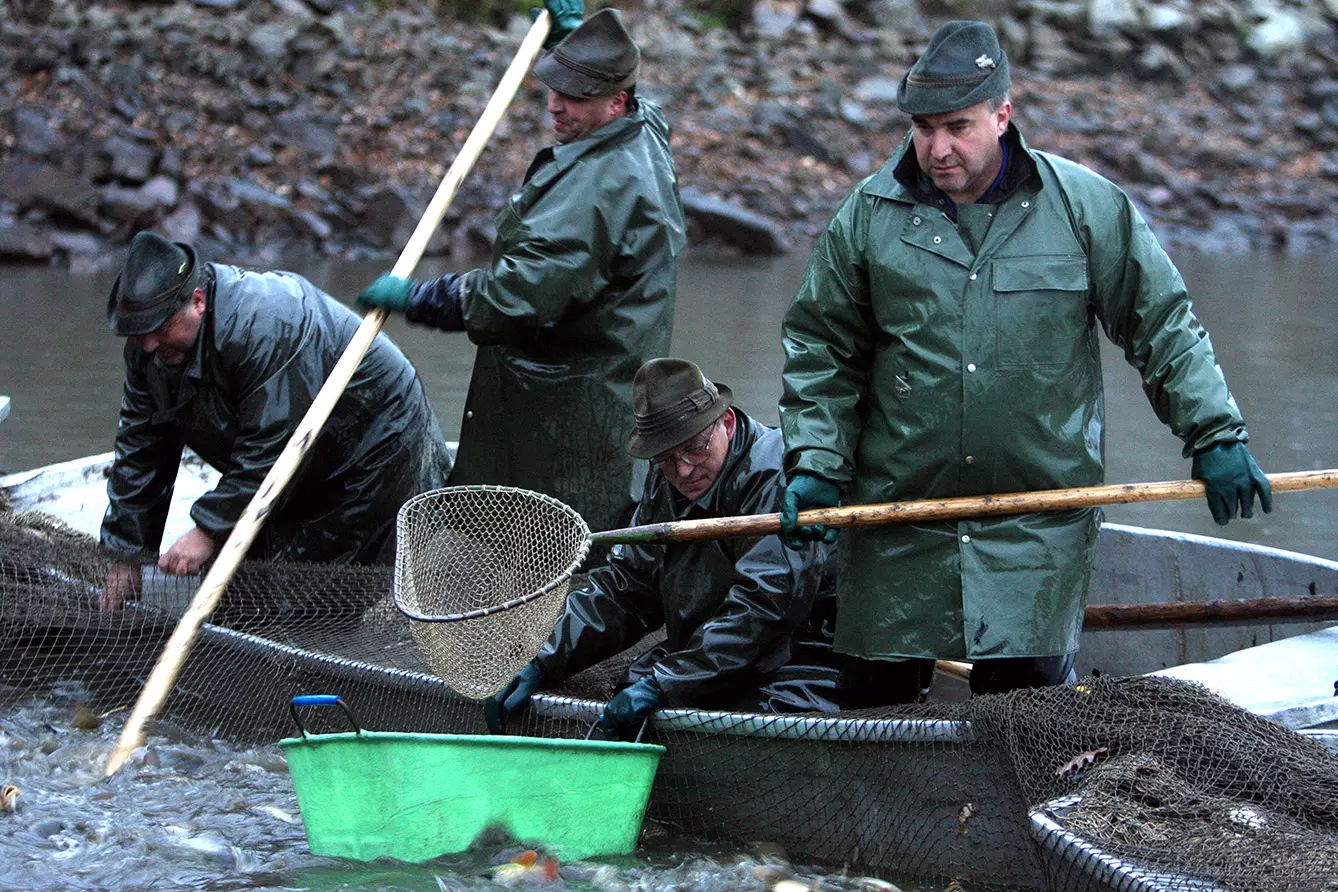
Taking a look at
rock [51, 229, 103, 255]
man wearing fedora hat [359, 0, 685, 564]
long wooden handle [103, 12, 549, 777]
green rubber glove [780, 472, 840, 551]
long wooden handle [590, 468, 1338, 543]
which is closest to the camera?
long wooden handle [590, 468, 1338, 543]

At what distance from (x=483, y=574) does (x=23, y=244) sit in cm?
1310

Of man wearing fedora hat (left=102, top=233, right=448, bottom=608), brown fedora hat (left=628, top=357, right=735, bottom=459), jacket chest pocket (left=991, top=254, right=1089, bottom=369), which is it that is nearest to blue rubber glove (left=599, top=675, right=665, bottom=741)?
brown fedora hat (left=628, top=357, right=735, bottom=459)

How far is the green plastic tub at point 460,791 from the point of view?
417 cm

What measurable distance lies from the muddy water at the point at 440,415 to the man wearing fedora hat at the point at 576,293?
137 centimetres

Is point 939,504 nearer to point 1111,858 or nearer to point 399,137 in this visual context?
point 1111,858

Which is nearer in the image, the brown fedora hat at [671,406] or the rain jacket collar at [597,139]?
the brown fedora hat at [671,406]

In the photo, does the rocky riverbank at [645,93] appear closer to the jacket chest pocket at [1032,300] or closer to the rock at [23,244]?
the rock at [23,244]

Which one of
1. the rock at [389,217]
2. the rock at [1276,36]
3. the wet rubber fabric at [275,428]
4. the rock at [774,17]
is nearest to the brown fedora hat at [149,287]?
the wet rubber fabric at [275,428]

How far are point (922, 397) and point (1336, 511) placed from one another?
6.03 meters

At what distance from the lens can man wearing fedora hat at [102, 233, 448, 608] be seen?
5500 millimetres

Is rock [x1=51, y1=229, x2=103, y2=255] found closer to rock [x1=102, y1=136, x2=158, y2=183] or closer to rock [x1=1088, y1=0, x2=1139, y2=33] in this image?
rock [x1=102, y1=136, x2=158, y2=183]

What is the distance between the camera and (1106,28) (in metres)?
26.5

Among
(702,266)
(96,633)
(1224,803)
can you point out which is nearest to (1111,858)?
(1224,803)

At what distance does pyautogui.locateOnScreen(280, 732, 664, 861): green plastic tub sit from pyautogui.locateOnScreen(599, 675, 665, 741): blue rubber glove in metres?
→ 0.21
